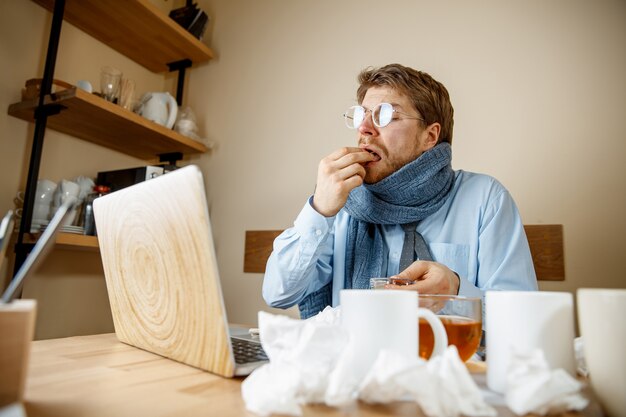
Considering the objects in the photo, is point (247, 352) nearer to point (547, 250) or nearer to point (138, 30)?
point (547, 250)

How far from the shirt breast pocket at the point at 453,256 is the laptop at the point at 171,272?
708 mm

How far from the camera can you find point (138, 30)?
1.93 m

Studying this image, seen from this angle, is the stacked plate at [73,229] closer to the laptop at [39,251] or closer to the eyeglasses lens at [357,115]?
the eyeglasses lens at [357,115]

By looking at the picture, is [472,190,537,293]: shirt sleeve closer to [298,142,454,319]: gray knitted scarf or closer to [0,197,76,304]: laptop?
[298,142,454,319]: gray knitted scarf

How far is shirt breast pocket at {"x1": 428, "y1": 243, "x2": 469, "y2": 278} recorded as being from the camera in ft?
3.96

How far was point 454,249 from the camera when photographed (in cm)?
122

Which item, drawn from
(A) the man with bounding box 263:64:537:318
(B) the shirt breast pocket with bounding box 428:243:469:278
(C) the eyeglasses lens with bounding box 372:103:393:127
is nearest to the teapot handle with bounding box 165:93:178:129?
(A) the man with bounding box 263:64:537:318

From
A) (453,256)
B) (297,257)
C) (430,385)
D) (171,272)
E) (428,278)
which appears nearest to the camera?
(430,385)

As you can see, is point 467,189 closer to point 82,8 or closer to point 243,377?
point 243,377

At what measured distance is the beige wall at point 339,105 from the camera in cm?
146

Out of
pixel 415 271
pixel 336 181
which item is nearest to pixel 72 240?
pixel 336 181

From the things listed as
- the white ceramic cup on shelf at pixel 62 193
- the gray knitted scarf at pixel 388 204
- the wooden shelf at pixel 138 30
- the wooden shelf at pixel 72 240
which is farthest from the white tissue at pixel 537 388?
the wooden shelf at pixel 138 30

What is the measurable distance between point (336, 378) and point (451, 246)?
3.03ft

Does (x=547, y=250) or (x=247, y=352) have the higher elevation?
(x=547, y=250)
